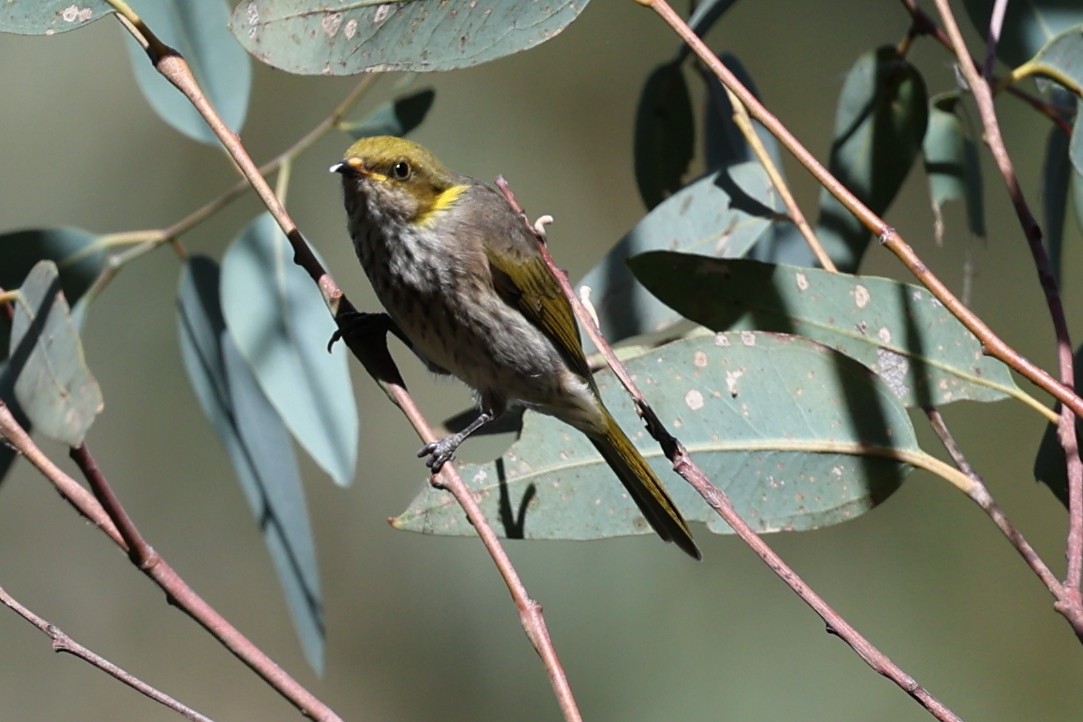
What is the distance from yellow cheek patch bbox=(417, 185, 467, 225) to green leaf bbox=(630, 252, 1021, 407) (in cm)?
53

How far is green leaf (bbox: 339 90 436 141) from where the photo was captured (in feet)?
6.64

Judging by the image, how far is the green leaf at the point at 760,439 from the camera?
1503 mm

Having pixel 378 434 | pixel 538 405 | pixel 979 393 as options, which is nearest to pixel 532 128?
pixel 378 434

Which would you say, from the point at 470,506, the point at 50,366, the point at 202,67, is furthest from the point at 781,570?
the point at 202,67

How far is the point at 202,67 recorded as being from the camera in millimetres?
1904

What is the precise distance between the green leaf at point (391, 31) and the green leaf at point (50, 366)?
1.23 ft

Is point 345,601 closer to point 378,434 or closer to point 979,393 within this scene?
point 378,434

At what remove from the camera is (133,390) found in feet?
15.4

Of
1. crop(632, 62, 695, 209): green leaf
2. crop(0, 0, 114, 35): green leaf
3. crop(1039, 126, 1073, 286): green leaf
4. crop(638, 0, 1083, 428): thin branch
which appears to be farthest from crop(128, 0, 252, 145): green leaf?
crop(1039, 126, 1073, 286): green leaf

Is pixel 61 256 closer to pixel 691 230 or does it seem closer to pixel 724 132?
pixel 691 230

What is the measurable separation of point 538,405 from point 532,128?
3.56 m

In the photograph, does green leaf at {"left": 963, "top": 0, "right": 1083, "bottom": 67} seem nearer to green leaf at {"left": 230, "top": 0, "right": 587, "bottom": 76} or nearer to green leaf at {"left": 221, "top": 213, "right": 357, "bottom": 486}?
green leaf at {"left": 230, "top": 0, "right": 587, "bottom": 76}

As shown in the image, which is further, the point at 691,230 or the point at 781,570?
the point at 691,230

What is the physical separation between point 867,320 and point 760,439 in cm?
21
